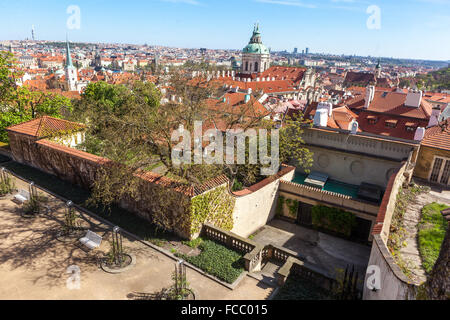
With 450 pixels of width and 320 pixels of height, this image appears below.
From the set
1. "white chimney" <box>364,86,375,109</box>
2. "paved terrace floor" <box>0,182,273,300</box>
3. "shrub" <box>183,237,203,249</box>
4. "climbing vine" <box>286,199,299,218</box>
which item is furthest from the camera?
"white chimney" <box>364,86,375,109</box>

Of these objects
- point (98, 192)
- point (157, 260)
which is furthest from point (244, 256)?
point (98, 192)

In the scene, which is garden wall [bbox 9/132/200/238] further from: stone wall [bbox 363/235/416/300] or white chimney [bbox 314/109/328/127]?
white chimney [bbox 314/109/328/127]

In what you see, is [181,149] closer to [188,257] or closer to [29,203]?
[188,257]

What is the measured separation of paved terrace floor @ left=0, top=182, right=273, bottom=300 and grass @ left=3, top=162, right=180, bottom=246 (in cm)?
83

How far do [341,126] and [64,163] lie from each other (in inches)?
856

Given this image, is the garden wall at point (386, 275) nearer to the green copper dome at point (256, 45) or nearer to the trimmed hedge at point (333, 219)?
the trimmed hedge at point (333, 219)

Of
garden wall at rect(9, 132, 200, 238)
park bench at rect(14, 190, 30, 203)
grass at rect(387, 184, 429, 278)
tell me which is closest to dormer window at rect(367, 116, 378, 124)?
grass at rect(387, 184, 429, 278)

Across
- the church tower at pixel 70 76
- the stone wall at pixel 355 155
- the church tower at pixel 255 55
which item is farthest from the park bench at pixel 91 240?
the church tower at pixel 255 55

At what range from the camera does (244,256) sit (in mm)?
12547

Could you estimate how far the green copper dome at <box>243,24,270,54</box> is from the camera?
4390 inches

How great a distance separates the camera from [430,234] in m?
12.6

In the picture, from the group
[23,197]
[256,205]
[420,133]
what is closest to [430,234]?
[256,205]

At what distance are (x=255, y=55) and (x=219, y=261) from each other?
356ft
